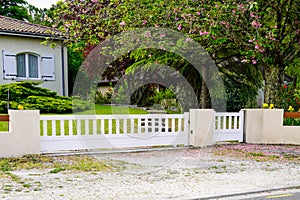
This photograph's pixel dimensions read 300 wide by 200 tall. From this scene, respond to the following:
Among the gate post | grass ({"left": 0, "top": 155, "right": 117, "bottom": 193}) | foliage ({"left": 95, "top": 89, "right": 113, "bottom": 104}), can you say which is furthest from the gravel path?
foliage ({"left": 95, "top": 89, "right": 113, "bottom": 104})

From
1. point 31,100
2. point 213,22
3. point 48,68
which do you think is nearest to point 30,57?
point 48,68

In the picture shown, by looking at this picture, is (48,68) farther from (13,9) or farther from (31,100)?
(13,9)

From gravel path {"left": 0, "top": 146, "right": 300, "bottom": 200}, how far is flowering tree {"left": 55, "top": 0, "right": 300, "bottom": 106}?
11.1 ft

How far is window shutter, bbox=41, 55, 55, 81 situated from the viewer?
1477 centimetres

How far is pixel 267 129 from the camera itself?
26.1 ft

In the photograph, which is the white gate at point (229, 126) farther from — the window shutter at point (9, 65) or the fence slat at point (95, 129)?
the window shutter at point (9, 65)

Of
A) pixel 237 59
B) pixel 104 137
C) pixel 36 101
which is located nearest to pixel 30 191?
pixel 104 137

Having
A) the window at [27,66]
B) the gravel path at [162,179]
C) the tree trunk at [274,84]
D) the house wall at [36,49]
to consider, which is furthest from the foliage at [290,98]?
the window at [27,66]

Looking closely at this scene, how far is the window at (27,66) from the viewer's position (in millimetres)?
14391

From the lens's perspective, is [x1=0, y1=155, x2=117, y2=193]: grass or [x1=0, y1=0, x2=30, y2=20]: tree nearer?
[x1=0, y1=155, x2=117, y2=193]: grass

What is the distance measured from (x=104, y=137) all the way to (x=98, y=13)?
406 cm

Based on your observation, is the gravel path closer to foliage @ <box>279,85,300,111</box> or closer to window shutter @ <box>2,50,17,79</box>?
foliage @ <box>279,85,300,111</box>

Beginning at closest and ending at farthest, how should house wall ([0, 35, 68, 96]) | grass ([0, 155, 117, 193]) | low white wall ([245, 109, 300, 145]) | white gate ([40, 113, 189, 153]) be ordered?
grass ([0, 155, 117, 193]) → white gate ([40, 113, 189, 153]) → low white wall ([245, 109, 300, 145]) → house wall ([0, 35, 68, 96])

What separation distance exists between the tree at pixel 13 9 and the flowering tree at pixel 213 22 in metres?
20.2
